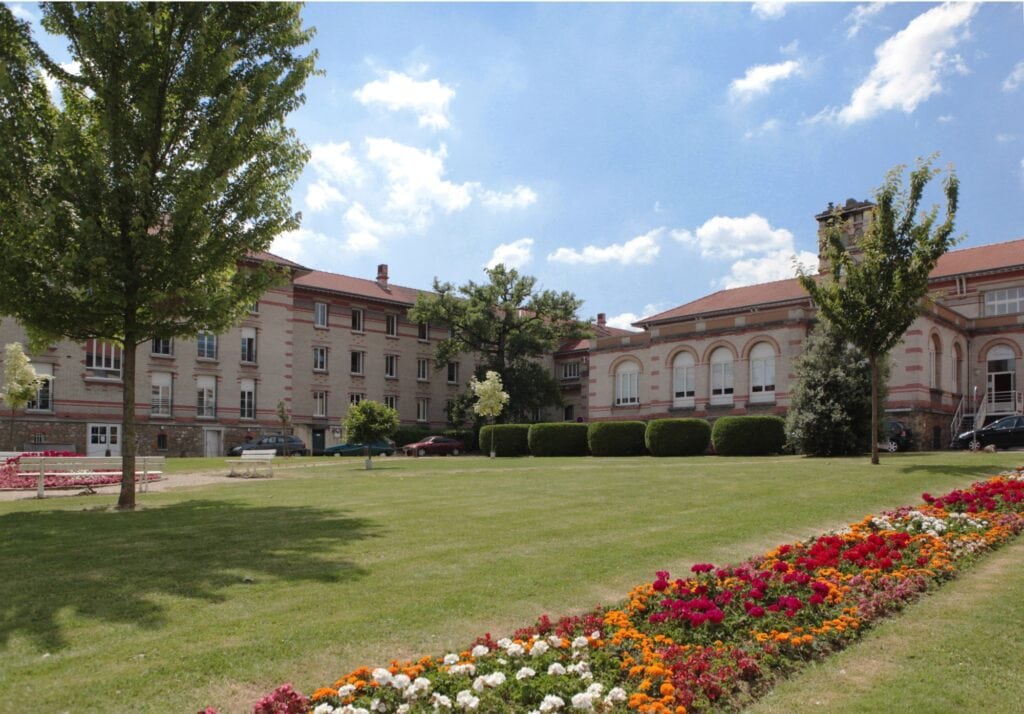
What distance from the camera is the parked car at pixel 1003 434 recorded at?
30.6m

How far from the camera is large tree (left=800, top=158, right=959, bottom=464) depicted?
21172 mm

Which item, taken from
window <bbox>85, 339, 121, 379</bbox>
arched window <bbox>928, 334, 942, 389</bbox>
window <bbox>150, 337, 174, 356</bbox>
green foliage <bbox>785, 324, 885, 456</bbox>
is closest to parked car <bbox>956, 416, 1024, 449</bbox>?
arched window <bbox>928, 334, 942, 389</bbox>

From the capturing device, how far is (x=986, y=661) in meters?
5.83

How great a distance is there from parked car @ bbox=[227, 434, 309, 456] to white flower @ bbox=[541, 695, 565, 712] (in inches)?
1659

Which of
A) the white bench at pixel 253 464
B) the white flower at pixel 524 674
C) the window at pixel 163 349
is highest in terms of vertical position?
the window at pixel 163 349

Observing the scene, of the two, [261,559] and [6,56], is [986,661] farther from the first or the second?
[6,56]

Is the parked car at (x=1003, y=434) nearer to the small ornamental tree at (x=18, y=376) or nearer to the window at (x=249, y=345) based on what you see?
the small ornamental tree at (x=18, y=376)

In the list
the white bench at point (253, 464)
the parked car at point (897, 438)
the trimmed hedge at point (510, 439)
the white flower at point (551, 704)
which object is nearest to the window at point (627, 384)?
the trimmed hedge at point (510, 439)

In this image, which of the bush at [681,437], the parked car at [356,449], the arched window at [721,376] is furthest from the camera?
the parked car at [356,449]

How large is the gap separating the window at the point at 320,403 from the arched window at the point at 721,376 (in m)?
26.5

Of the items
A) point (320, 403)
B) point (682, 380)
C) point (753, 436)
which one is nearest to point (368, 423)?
point (753, 436)

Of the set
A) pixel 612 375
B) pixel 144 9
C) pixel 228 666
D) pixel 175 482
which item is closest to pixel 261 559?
pixel 228 666

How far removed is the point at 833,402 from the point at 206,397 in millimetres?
35381

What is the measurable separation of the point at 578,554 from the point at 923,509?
6.62 m
